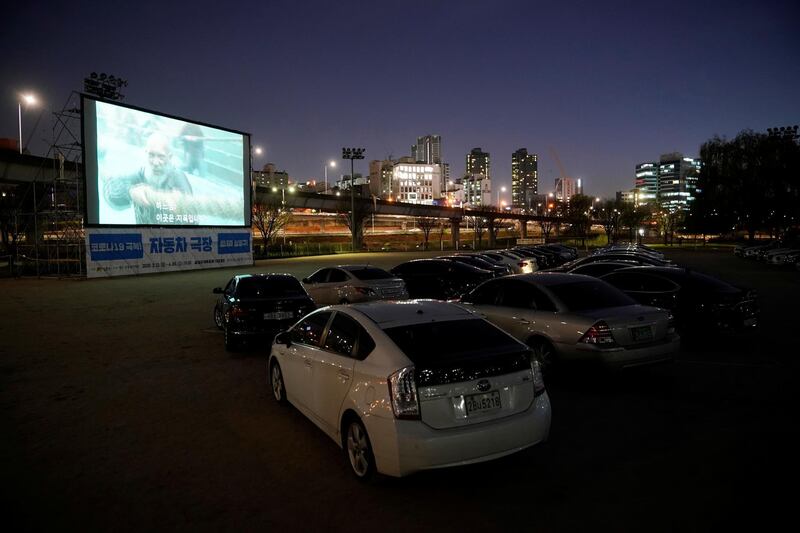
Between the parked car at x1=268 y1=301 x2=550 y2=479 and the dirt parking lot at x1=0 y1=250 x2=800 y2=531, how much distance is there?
0.40 meters

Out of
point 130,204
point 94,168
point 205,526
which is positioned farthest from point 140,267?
point 205,526

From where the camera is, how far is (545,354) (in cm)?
746

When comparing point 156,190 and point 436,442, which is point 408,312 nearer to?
point 436,442

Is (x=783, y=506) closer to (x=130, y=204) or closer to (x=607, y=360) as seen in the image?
(x=607, y=360)

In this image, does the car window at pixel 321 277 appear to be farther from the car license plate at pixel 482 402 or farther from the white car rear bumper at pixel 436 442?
the car license plate at pixel 482 402

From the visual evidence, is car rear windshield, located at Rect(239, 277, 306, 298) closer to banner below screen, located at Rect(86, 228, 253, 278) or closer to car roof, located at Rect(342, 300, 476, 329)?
car roof, located at Rect(342, 300, 476, 329)

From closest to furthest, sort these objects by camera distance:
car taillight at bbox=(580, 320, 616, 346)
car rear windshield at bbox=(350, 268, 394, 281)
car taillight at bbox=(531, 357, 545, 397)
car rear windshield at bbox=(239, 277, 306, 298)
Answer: car taillight at bbox=(531, 357, 545, 397)
car taillight at bbox=(580, 320, 616, 346)
car rear windshield at bbox=(239, 277, 306, 298)
car rear windshield at bbox=(350, 268, 394, 281)

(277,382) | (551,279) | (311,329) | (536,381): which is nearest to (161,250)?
(277,382)

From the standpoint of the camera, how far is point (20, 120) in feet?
128

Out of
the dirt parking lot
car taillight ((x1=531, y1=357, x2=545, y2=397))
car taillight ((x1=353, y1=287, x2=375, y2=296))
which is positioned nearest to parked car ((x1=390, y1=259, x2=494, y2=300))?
car taillight ((x1=353, y1=287, x2=375, y2=296))

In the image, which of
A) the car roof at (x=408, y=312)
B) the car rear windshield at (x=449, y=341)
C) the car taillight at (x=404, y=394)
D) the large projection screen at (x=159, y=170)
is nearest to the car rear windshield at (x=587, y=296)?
the car roof at (x=408, y=312)

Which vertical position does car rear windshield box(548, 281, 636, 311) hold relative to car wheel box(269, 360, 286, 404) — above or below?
above

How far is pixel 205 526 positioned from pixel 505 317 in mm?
5248

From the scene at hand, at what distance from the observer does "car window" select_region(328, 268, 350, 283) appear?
13872mm
